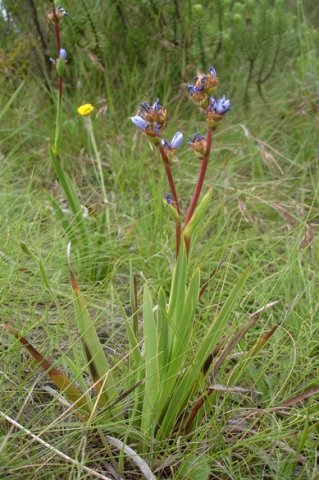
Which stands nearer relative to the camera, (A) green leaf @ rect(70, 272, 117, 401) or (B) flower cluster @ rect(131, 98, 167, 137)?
(B) flower cluster @ rect(131, 98, 167, 137)

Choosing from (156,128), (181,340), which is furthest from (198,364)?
(156,128)

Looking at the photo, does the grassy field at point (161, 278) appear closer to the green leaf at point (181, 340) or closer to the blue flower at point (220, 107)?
the green leaf at point (181, 340)

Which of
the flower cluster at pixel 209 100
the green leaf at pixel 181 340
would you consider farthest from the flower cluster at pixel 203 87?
the green leaf at pixel 181 340

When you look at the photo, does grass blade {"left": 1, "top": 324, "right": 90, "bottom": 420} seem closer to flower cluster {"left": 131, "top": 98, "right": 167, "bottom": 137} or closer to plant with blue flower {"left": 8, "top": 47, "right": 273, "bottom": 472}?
plant with blue flower {"left": 8, "top": 47, "right": 273, "bottom": 472}

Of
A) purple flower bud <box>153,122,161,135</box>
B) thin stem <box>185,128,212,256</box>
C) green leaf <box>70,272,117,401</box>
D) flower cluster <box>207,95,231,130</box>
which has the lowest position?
green leaf <box>70,272,117,401</box>

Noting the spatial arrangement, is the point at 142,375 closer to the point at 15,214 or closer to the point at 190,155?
the point at 15,214

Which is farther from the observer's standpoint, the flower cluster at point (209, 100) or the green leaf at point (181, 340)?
the green leaf at point (181, 340)

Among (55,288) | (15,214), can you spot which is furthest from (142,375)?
(15,214)

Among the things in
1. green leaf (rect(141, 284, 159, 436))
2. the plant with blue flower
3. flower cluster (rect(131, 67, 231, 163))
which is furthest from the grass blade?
flower cluster (rect(131, 67, 231, 163))

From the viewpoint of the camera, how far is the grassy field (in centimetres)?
136

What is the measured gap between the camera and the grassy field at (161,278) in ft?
4.47

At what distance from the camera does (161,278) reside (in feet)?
6.70

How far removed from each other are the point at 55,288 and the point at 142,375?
52cm

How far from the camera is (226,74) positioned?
3.41m
